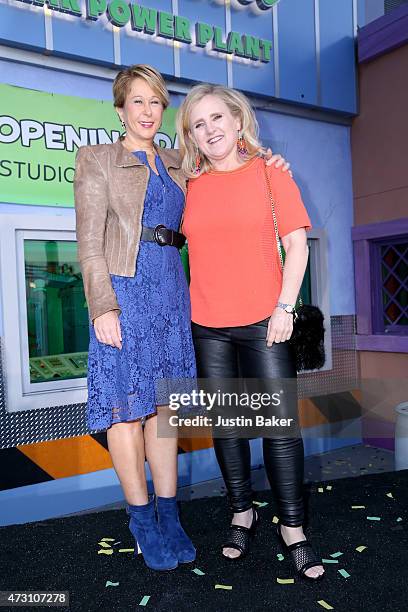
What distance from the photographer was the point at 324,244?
452 cm

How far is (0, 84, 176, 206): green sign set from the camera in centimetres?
313

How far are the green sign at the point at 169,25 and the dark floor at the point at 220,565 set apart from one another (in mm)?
2904

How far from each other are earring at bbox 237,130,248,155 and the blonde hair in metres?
0.01

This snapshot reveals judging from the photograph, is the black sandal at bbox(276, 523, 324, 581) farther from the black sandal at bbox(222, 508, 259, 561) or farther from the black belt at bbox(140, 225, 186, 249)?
the black belt at bbox(140, 225, 186, 249)

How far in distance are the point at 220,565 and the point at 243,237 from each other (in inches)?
48.9

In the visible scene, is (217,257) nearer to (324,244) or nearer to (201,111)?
(201,111)

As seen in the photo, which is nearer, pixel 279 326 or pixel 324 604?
pixel 324 604

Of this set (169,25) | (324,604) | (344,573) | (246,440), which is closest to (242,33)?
(169,25)

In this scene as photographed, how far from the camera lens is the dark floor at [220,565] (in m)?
1.82

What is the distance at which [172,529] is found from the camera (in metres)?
2.03

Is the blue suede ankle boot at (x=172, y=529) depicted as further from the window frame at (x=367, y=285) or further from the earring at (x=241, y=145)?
the window frame at (x=367, y=285)

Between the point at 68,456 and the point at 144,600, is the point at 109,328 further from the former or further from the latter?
the point at 68,456

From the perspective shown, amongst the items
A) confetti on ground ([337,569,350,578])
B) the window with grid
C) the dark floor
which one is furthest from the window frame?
confetti on ground ([337,569,350,578])

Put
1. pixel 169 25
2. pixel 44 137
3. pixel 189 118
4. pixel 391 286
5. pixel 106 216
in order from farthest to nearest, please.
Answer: pixel 391 286, pixel 169 25, pixel 44 137, pixel 189 118, pixel 106 216
